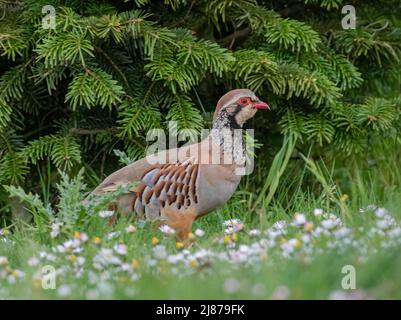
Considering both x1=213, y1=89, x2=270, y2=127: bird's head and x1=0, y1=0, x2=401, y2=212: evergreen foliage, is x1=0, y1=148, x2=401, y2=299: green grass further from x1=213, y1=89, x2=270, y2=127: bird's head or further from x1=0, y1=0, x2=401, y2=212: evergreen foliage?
x1=0, y1=0, x2=401, y2=212: evergreen foliage

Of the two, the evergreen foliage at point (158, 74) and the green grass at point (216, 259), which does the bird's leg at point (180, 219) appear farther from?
the evergreen foliage at point (158, 74)

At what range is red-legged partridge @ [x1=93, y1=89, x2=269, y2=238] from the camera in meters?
4.91

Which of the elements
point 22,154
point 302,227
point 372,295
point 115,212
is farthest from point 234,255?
point 22,154

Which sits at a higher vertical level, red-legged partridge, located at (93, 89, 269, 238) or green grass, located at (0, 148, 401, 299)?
red-legged partridge, located at (93, 89, 269, 238)

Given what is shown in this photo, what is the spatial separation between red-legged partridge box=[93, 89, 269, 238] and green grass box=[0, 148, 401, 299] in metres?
0.19

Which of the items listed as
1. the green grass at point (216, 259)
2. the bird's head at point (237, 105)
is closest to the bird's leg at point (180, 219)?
the green grass at point (216, 259)

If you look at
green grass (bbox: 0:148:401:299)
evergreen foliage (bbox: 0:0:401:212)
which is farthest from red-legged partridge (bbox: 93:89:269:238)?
evergreen foliage (bbox: 0:0:401:212)

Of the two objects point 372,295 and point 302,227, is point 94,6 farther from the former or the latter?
point 372,295

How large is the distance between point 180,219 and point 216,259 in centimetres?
119

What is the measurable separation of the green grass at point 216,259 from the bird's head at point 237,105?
61 centimetres

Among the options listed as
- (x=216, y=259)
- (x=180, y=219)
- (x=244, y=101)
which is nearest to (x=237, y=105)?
(x=244, y=101)

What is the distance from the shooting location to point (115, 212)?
4.97 m

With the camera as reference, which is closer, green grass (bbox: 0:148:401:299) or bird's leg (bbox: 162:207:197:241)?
green grass (bbox: 0:148:401:299)

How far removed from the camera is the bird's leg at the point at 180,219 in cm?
484
